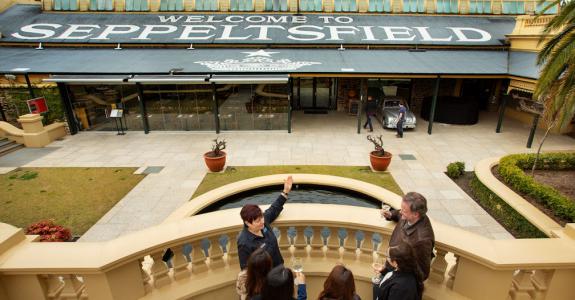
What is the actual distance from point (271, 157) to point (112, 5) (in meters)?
17.1

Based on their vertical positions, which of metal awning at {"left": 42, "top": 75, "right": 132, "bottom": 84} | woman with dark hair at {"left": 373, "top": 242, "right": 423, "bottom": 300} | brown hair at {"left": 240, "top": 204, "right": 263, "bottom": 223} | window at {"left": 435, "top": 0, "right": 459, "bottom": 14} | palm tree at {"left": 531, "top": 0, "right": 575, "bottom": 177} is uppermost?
window at {"left": 435, "top": 0, "right": 459, "bottom": 14}

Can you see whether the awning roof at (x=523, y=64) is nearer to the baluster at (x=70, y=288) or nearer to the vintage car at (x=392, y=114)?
the vintage car at (x=392, y=114)

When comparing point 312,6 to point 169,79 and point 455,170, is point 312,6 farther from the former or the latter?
point 455,170

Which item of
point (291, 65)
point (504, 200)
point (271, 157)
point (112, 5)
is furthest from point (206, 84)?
point (504, 200)

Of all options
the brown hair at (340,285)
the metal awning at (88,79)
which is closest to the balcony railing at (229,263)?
the brown hair at (340,285)

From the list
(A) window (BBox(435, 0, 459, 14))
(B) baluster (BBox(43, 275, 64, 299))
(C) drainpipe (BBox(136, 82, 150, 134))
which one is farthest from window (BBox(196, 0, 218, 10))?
(B) baluster (BBox(43, 275, 64, 299))

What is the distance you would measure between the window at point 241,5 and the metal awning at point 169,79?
30.4 ft

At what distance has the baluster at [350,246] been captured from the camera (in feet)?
13.0

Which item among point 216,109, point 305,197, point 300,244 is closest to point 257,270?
point 300,244

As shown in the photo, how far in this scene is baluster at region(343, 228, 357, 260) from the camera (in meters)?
3.96

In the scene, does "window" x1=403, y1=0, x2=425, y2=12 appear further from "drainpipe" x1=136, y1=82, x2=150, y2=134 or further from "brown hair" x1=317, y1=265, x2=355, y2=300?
"brown hair" x1=317, y1=265, x2=355, y2=300

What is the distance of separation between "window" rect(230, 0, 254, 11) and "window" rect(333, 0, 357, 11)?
18.9 feet

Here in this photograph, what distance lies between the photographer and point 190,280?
3803mm

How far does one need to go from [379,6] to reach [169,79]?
1503cm
